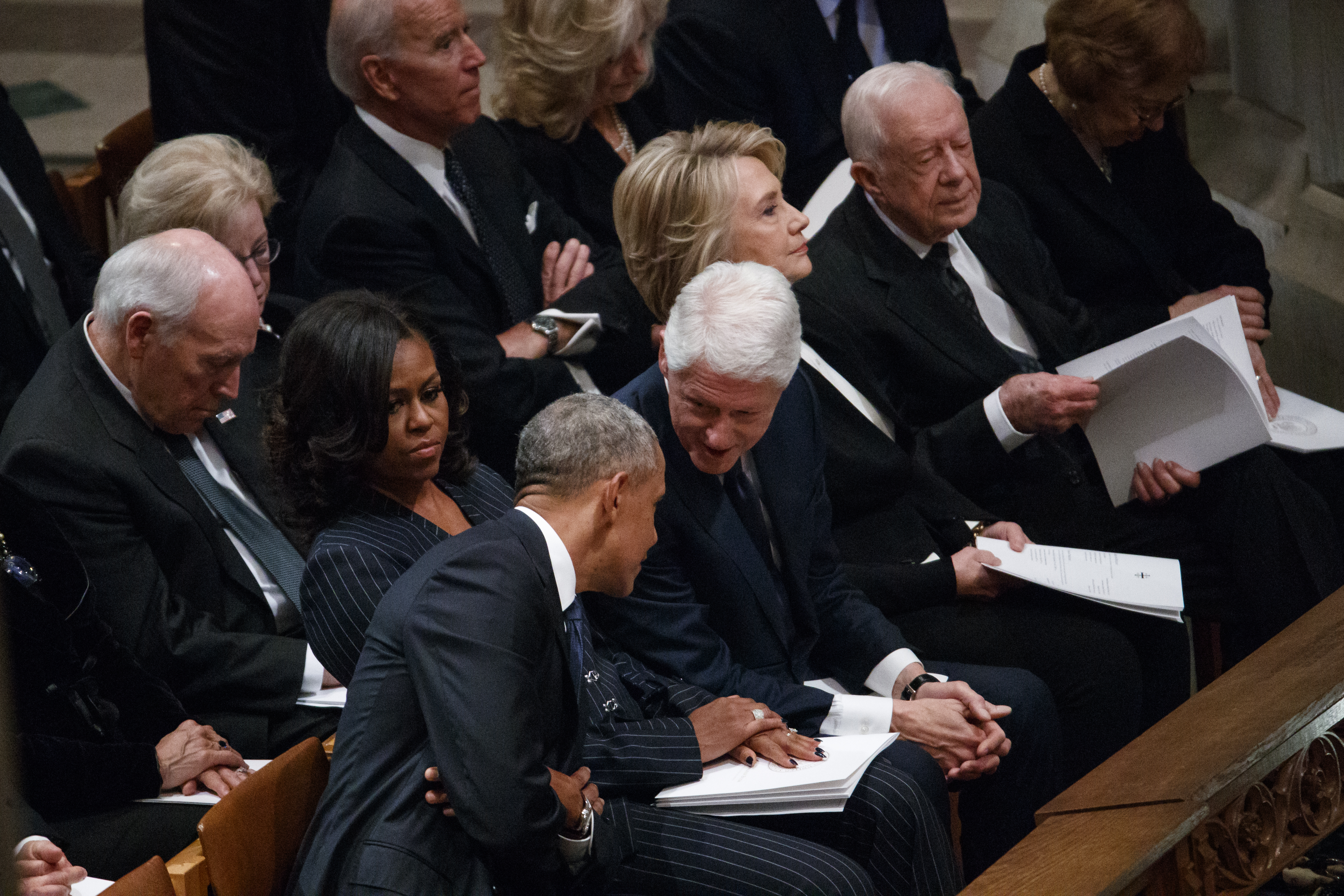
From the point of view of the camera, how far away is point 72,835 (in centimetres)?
249

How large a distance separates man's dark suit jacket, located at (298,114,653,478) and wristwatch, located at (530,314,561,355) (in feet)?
0.12

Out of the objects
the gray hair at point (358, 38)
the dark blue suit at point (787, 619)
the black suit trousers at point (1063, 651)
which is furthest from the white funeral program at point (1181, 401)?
the gray hair at point (358, 38)

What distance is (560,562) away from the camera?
2.29 m

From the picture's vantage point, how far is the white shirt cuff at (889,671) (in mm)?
2994

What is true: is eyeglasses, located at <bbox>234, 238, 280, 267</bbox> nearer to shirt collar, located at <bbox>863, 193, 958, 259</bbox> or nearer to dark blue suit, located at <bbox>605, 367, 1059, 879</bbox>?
dark blue suit, located at <bbox>605, 367, 1059, 879</bbox>

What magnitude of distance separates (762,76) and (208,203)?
1776 mm

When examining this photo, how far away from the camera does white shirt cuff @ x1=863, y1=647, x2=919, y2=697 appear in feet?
9.82

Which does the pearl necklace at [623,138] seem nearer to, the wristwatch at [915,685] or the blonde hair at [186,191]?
the blonde hair at [186,191]

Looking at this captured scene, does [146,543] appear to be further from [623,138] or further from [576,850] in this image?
[623,138]

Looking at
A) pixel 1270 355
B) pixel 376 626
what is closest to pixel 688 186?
pixel 376 626

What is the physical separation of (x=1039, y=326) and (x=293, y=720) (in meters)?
2.06

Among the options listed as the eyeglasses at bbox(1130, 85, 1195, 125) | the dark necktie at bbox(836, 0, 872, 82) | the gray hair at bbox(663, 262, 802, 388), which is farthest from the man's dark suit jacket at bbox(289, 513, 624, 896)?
the dark necktie at bbox(836, 0, 872, 82)

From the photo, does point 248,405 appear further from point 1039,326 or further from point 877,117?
point 1039,326

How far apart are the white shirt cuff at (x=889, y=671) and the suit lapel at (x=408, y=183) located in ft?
4.55
